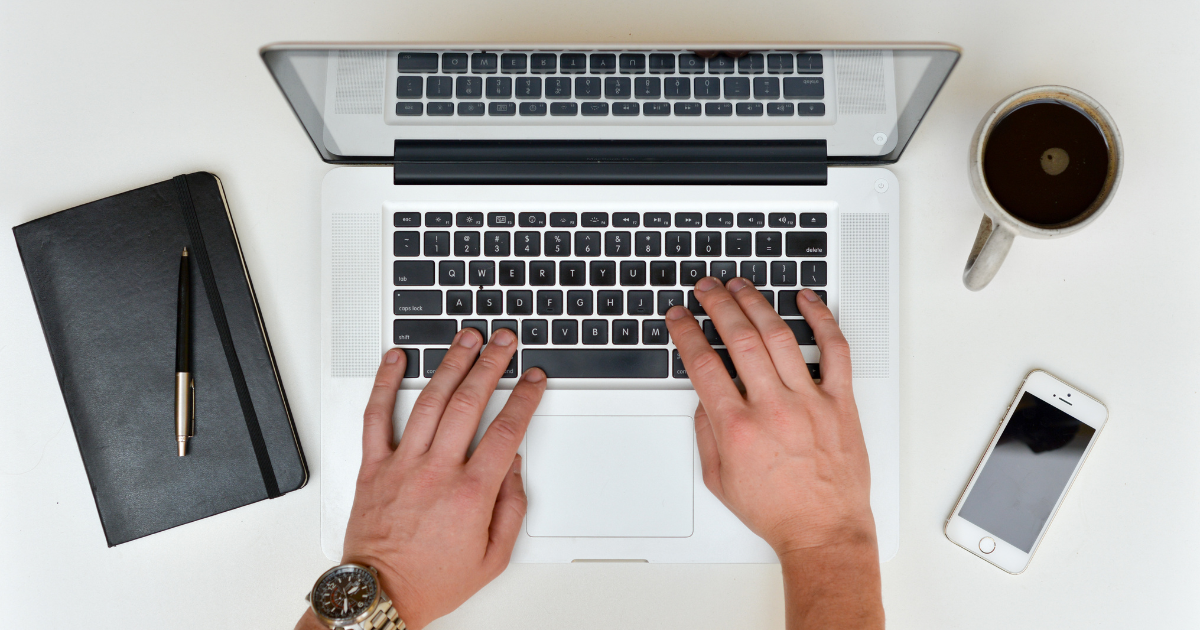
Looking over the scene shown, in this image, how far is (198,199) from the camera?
0.77 m

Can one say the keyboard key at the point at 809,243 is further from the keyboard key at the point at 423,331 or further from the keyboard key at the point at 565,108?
the keyboard key at the point at 423,331

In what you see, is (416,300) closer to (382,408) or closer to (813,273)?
(382,408)

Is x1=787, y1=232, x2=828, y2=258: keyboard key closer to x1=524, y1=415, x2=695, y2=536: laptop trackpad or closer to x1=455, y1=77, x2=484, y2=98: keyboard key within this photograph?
x1=524, y1=415, x2=695, y2=536: laptop trackpad

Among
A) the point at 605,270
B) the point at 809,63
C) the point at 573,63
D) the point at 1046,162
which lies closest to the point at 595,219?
the point at 605,270

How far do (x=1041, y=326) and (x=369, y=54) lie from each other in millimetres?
792

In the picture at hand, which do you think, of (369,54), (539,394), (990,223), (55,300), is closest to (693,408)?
(539,394)

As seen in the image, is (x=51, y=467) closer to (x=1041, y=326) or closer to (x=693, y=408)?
(x=693, y=408)

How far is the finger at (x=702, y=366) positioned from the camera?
2.28ft

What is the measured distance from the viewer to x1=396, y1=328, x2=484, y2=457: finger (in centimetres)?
71

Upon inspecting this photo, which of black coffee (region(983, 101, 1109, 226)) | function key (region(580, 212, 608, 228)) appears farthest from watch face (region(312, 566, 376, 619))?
black coffee (region(983, 101, 1109, 226))

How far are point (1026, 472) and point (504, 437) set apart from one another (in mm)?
595

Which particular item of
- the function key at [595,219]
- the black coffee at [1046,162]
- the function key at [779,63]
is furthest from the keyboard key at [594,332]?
the black coffee at [1046,162]

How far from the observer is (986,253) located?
0.70 metres

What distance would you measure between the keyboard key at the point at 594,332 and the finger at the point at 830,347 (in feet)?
0.71
